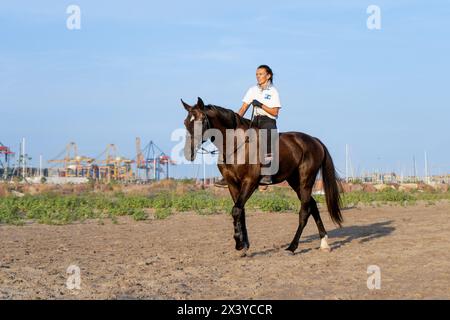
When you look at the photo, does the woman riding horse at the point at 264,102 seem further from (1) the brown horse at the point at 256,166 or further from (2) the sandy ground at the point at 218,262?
(2) the sandy ground at the point at 218,262

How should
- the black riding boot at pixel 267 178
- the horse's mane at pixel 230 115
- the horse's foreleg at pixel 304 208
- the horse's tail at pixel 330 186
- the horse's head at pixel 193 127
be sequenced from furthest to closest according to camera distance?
the horse's tail at pixel 330 186
the horse's foreleg at pixel 304 208
the black riding boot at pixel 267 178
the horse's mane at pixel 230 115
the horse's head at pixel 193 127

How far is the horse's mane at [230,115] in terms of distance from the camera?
30.7 feet

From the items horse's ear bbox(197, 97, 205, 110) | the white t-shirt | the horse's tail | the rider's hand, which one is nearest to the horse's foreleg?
the horse's tail

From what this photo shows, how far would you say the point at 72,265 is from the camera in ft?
28.3

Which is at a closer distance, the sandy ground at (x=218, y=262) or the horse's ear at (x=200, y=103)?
the sandy ground at (x=218, y=262)

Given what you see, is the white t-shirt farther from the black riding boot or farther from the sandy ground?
the sandy ground

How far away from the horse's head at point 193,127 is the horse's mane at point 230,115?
0.26m

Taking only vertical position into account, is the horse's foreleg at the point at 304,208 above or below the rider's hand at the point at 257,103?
below

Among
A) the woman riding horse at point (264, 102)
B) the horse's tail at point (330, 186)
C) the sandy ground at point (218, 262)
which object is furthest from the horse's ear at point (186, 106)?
the horse's tail at point (330, 186)

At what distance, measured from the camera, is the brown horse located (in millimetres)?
9125

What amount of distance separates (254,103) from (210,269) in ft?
9.77

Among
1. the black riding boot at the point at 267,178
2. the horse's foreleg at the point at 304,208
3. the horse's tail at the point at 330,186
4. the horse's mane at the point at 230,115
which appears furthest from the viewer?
the horse's tail at the point at 330,186

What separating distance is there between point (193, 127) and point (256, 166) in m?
1.20

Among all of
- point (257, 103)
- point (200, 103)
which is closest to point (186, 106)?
point (200, 103)
